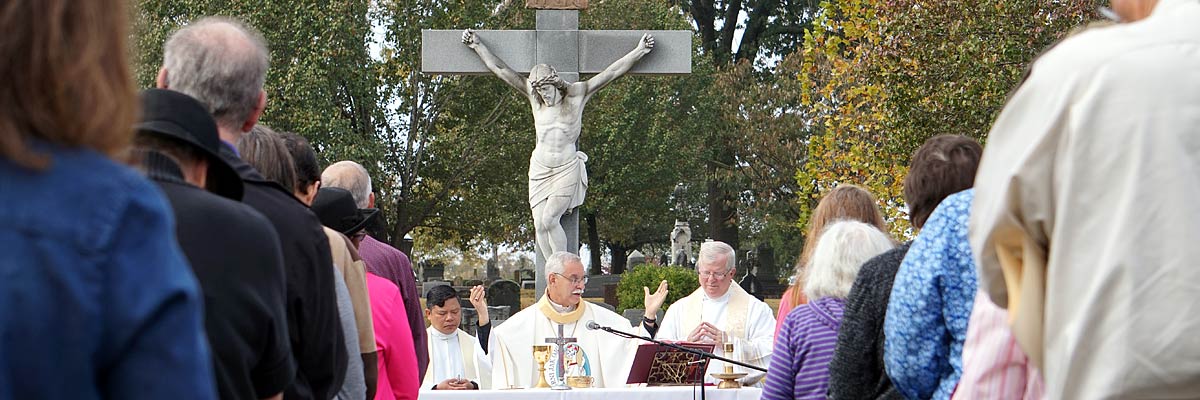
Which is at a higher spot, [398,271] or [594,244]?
[398,271]

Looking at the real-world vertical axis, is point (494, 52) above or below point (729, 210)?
above

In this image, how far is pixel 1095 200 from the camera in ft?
6.34

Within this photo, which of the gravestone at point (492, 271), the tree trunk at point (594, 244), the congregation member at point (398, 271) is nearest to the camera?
the congregation member at point (398, 271)

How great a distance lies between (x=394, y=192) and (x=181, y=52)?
27071mm

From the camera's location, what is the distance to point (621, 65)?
43.3 feet

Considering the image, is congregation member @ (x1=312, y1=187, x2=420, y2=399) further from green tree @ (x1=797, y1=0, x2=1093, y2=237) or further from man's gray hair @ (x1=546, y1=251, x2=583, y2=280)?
green tree @ (x1=797, y1=0, x2=1093, y2=237)

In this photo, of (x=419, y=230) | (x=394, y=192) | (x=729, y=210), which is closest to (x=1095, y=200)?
(x=394, y=192)

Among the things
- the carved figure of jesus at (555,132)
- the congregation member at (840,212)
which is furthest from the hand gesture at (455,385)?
the carved figure of jesus at (555,132)

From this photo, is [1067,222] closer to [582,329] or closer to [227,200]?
[227,200]

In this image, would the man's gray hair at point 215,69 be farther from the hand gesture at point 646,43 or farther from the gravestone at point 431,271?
the gravestone at point 431,271

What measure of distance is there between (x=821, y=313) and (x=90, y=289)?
331 cm

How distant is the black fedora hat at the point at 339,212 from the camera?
4.22 meters

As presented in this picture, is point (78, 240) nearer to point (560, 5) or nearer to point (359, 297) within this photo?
point (359, 297)

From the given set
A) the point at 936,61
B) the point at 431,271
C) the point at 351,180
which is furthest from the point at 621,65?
the point at 431,271
